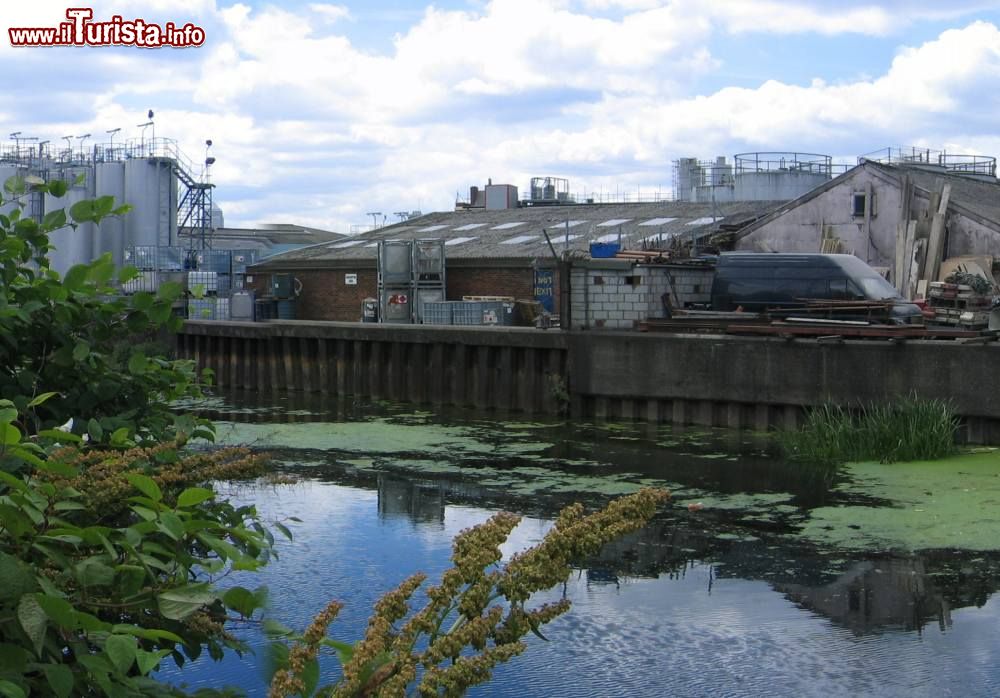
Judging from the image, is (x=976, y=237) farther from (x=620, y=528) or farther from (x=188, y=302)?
(x=620, y=528)

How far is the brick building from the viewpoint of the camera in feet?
125

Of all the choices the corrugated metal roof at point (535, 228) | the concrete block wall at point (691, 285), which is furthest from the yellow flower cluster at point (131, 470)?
the corrugated metal roof at point (535, 228)

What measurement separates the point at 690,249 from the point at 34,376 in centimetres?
2873

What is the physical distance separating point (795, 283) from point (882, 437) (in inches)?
268

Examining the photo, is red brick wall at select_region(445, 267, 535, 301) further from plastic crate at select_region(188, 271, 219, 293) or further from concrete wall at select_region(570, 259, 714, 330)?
concrete wall at select_region(570, 259, 714, 330)

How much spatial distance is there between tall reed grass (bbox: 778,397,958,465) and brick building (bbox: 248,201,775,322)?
567 inches

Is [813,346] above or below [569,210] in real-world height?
below

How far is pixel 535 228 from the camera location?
4359 cm

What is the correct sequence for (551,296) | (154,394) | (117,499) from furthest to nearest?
(551,296) → (154,394) → (117,499)

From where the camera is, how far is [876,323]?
23.4m

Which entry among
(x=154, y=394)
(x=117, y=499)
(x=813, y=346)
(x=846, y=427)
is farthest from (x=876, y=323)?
(x=117, y=499)

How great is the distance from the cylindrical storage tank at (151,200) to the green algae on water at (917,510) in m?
39.4

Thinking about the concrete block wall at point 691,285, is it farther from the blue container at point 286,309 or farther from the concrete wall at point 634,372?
the blue container at point 286,309

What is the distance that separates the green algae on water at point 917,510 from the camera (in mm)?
13359
